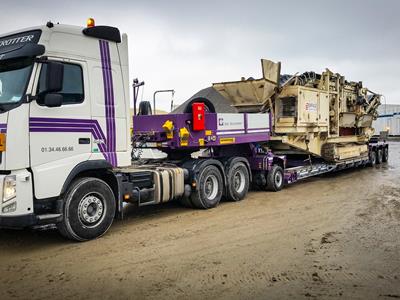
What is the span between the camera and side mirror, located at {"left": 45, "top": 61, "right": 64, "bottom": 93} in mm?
5922

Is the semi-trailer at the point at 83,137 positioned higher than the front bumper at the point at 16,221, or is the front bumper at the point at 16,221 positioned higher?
the semi-trailer at the point at 83,137

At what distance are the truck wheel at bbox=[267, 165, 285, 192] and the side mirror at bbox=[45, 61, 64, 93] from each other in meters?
6.99

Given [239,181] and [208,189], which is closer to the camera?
[208,189]

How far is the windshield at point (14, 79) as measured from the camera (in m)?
6.00

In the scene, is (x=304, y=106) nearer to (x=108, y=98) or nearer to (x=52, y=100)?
(x=108, y=98)

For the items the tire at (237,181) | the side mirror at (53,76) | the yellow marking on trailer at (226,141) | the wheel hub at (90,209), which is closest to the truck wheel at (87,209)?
the wheel hub at (90,209)

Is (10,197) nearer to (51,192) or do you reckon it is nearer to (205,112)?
(51,192)

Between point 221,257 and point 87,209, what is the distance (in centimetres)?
225

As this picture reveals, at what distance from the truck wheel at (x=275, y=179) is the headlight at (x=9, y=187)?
7.25 meters

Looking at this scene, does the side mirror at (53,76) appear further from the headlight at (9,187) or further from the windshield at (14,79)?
the headlight at (9,187)

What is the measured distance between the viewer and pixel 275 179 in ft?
38.9

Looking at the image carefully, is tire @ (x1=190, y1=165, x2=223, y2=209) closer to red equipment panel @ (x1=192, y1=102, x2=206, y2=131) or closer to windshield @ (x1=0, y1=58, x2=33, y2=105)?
red equipment panel @ (x1=192, y1=102, x2=206, y2=131)

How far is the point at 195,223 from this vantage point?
7.99 metres

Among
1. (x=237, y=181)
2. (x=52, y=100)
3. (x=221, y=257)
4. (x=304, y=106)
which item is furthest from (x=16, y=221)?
(x=304, y=106)
